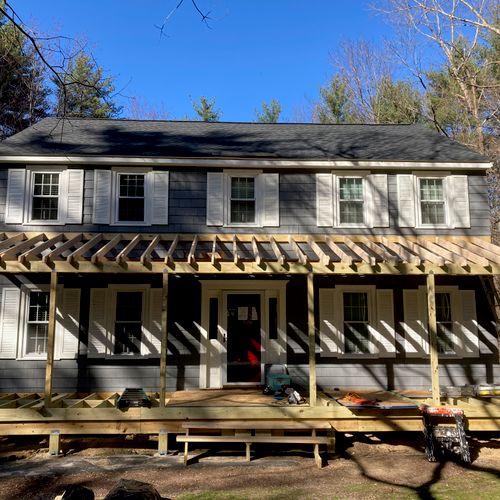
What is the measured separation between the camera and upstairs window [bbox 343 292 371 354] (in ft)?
33.6

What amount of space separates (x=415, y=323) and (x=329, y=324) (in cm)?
200

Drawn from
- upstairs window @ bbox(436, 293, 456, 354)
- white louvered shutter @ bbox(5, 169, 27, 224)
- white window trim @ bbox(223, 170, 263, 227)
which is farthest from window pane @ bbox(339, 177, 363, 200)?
white louvered shutter @ bbox(5, 169, 27, 224)

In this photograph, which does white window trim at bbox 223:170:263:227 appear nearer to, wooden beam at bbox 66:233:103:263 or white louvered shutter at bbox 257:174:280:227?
white louvered shutter at bbox 257:174:280:227

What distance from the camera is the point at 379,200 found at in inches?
421

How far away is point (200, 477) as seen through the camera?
639 centimetres

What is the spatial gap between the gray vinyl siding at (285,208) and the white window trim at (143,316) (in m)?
1.31

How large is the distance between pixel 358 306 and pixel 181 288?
4.12m

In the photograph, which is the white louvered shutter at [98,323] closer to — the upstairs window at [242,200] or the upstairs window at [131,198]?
the upstairs window at [131,198]

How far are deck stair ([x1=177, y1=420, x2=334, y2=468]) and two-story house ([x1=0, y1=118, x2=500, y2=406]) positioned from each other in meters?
2.43

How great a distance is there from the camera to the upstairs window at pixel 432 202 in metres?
10.7

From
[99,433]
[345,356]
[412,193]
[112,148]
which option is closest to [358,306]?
[345,356]

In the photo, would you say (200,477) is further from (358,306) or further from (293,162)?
(293,162)

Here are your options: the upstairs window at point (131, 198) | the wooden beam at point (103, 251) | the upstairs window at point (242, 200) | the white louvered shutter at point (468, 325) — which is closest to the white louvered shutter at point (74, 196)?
the upstairs window at point (131, 198)

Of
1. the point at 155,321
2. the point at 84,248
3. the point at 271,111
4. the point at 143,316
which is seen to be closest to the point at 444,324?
the point at 155,321
